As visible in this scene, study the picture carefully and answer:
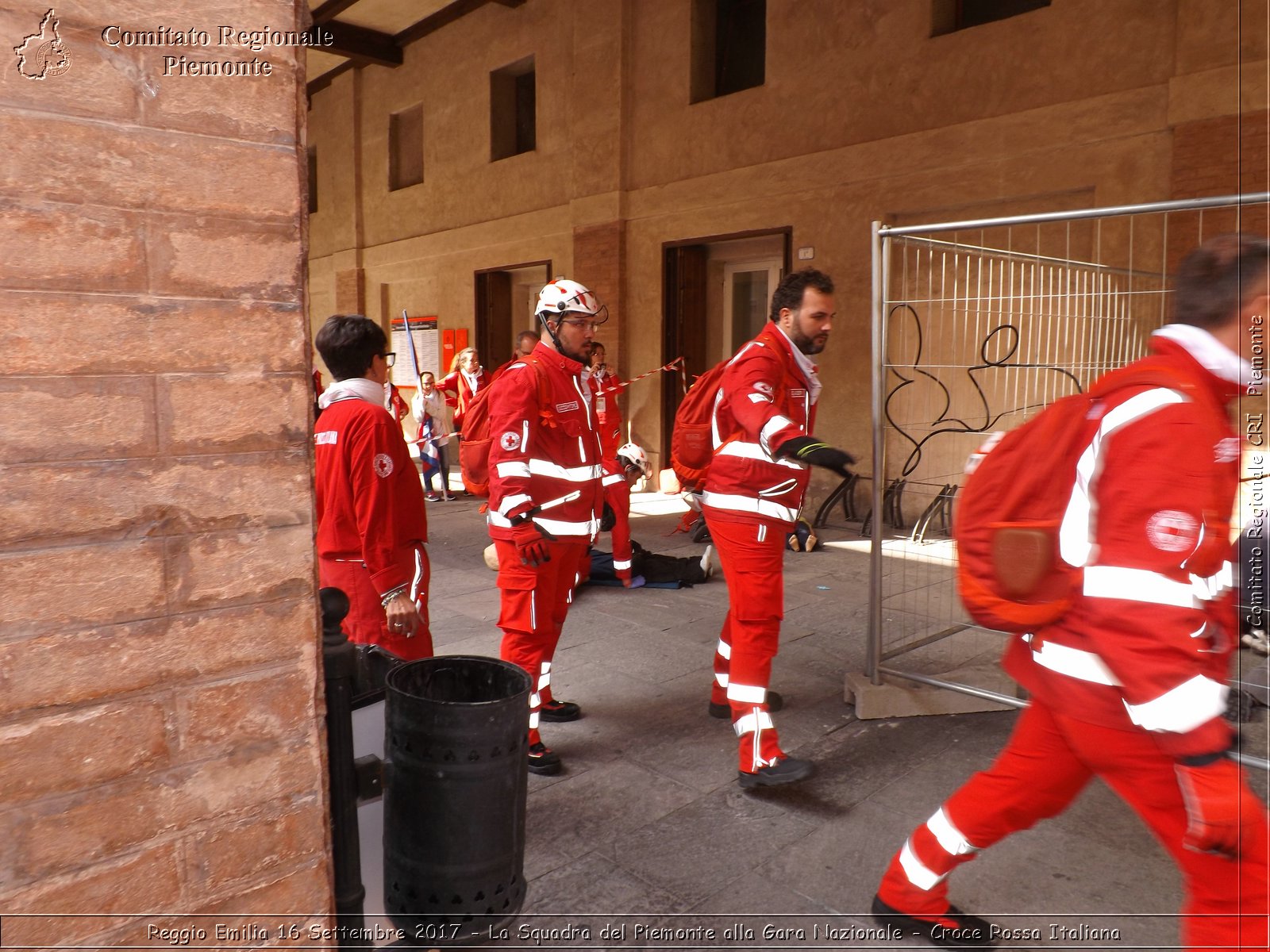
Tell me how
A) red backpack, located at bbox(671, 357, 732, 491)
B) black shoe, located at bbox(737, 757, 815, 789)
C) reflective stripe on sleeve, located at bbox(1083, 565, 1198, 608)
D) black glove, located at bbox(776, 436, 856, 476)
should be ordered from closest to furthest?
1. reflective stripe on sleeve, located at bbox(1083, 565, 1198, 608)
2. black glove, located at bbox(776, 436, 856, 476)
3. black shoe, located at bbox(737, 757, 815, 789)
4. red backpack, located at bbox(671, 357, 732, 491)

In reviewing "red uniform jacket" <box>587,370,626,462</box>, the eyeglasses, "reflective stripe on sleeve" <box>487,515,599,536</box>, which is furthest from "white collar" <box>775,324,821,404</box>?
"red uniform jacket" <box>587,370,626,462</box>

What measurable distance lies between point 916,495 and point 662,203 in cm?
636

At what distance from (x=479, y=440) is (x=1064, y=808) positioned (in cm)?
267

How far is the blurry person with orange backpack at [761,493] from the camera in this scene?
3484mm

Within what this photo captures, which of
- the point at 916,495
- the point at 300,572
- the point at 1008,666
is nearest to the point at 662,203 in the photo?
the point at 916,495

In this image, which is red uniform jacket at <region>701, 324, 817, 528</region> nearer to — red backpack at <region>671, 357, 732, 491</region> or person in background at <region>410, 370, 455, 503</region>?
red backpack at <region>671, 357, 732, 491</region>

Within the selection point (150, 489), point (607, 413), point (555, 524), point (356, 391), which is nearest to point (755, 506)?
point (555, 524)

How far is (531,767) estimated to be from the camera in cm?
367

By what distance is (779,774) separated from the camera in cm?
344

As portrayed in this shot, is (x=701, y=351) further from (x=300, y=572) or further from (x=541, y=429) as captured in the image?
(x=300, y=572)

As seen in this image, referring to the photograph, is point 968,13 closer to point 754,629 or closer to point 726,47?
point 726,47

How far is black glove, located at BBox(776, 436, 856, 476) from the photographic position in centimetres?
297

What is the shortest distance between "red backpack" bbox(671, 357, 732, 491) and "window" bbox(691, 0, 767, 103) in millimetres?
8162

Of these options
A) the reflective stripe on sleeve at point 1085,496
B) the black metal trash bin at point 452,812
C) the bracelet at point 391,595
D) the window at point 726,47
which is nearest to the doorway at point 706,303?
the window at point 726,47
